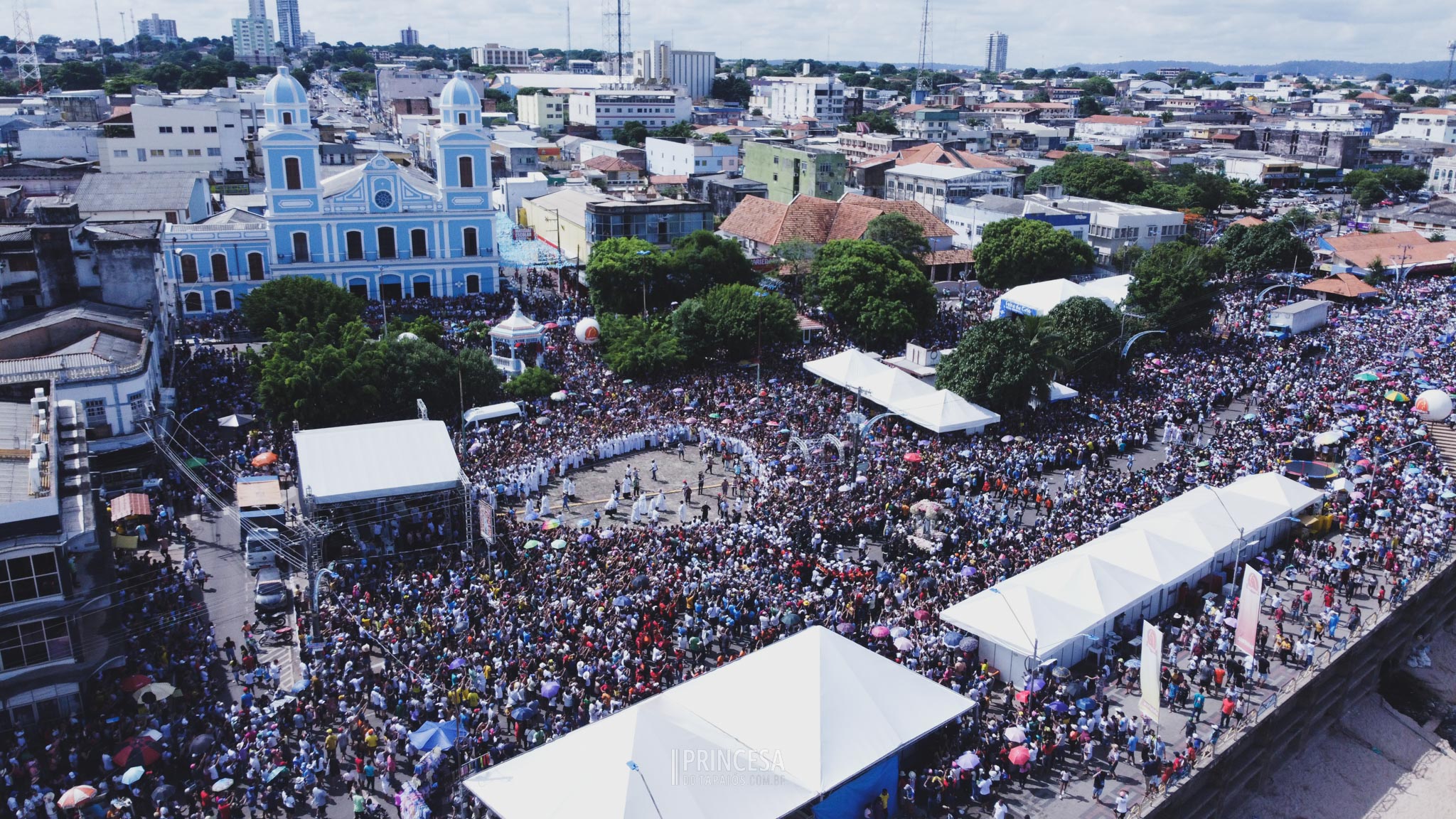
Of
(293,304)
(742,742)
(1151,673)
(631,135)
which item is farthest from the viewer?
(631,135)

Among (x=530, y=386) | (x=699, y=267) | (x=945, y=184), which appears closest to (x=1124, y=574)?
(x=530, y=386)

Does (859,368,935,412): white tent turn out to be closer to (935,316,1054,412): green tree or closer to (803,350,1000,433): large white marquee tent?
(803,350,1000,433): large white marquee tent

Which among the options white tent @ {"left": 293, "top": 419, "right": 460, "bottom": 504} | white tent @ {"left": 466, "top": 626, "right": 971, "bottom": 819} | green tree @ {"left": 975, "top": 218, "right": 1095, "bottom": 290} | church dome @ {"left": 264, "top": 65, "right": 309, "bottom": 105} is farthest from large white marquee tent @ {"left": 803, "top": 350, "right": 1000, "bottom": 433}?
church dome @ {"left": 264, "top": 65, "right": 309, "bottom": 105}

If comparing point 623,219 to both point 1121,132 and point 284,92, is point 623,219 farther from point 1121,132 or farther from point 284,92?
point 1121,132

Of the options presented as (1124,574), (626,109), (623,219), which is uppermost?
(626,109)

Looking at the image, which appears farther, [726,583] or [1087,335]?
[1087,335]

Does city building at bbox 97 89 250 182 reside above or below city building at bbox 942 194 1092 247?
→ above
